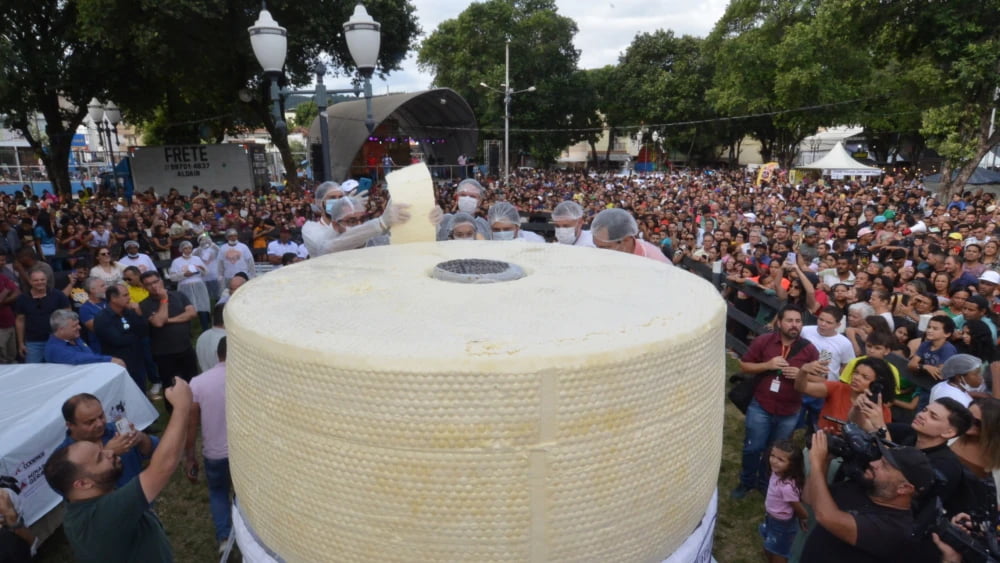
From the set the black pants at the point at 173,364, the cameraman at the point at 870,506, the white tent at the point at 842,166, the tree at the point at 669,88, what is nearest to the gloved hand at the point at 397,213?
the cameraman at the point at 870,506

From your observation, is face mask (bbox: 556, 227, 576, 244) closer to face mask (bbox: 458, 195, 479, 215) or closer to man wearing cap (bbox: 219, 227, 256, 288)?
face mask (bbox: 458, 195, 479, 215)

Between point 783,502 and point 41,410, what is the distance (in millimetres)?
4826

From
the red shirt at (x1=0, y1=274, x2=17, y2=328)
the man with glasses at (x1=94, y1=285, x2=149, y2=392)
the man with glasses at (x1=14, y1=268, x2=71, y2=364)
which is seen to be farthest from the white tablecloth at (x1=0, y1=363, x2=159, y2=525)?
the red shirt at (x1=0, y1=274, x2=17, y2=328)

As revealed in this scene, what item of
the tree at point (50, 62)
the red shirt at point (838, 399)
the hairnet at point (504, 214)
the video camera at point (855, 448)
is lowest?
the red shirt at point (838, 399)

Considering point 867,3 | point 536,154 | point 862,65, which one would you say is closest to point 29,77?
point 867,3

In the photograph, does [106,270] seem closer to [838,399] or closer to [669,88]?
[838,399]

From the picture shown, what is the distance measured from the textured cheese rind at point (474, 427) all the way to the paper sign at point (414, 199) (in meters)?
1.54

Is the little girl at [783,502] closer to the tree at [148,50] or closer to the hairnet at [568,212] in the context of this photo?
the hairnet at [568,212]

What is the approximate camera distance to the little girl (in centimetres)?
340

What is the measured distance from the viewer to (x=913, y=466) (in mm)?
2383

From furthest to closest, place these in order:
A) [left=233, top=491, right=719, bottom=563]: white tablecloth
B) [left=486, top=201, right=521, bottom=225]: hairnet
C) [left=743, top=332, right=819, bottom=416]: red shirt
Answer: [left=486, top=201, right=521, bottom=225]: hairnet < [left=743, top=332, right=819, bottom=416]: red shirt < [left=233, top=491, right=719, bottom=563]: white tablecloth

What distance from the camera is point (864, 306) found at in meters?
5.35

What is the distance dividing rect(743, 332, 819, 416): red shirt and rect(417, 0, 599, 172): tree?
37037mm

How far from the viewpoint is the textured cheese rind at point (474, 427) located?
1484 millimetres
